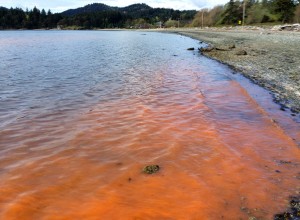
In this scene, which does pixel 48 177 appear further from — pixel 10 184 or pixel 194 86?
pixel 194 86

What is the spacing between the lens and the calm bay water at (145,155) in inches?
211

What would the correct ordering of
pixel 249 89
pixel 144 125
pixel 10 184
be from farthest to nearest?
1. pixel 249 89
2. pixel 144 125
3. pixel 10 184

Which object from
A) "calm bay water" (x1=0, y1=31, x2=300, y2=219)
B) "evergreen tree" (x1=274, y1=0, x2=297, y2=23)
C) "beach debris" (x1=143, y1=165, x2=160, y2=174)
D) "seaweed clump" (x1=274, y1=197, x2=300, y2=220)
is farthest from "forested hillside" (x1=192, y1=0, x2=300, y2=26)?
"seaweed clump" (x1=274, y1=197, x2=300, y2=220)

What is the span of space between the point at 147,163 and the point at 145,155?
1.48 feet

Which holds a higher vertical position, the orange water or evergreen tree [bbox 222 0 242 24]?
evergreen tree [bbox 222 0 242 24]

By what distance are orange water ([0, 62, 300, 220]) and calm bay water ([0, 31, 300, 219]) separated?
0.02m

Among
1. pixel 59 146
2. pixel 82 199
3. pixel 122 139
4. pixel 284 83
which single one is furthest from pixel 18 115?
pixel 284 83

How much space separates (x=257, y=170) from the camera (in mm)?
6574

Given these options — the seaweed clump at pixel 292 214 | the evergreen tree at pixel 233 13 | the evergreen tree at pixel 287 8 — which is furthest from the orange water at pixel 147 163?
the evergreen tree at pixel 233 13

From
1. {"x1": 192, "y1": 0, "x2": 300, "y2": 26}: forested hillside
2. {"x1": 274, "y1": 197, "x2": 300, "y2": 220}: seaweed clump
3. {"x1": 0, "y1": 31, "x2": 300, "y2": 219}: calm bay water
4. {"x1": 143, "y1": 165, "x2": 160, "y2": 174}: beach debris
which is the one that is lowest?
{"x1": 0, "y1": 31, "x2": 300, "y2": 219}: calm bay water

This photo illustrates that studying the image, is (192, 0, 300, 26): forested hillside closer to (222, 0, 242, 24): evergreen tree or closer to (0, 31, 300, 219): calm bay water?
(222, 0, 242, 24): evergreen tree

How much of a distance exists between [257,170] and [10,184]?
5.35 metres

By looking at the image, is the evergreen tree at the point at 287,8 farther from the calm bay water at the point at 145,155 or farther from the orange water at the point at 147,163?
the orange water at the point at 147,163

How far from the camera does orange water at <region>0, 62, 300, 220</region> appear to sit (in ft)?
17.4
